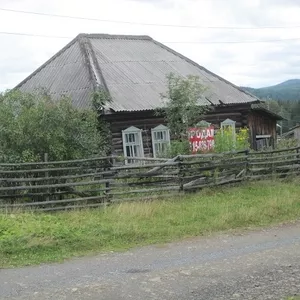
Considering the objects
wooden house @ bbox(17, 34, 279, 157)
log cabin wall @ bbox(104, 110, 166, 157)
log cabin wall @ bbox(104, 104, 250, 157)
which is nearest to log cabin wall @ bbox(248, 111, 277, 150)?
wooden house @ bbox(17, 34, 279, 157)

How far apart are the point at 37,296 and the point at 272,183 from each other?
31.1 ft

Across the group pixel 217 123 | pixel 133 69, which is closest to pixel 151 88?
pixel 133 69

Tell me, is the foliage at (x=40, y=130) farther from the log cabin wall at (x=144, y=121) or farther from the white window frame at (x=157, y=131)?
the white window frame at (x=157, y=131)

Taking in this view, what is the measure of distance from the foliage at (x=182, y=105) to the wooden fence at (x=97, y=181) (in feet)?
13.9

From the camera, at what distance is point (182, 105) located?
1775 centimetres

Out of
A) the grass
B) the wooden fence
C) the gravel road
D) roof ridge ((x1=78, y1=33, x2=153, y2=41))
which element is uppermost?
roof ridge ((x1=78, y1=33, x2=153, y2=41))

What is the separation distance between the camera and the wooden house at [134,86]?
1934 cm

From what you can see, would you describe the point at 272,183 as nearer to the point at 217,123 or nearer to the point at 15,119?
the point at 15,119

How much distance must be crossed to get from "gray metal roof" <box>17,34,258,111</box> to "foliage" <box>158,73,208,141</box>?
1.27 m

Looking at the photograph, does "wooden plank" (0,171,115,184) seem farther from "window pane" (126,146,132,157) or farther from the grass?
"window pane" (126,146,132,157)

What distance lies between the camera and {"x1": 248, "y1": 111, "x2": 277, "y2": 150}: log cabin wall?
24156 mm

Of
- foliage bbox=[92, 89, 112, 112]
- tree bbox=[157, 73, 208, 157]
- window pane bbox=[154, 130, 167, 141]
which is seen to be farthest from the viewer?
window pane bbox=[154, 130, 167, 141]

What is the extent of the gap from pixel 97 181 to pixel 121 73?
992 cm

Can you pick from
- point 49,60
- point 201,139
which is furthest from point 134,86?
point 49,60
